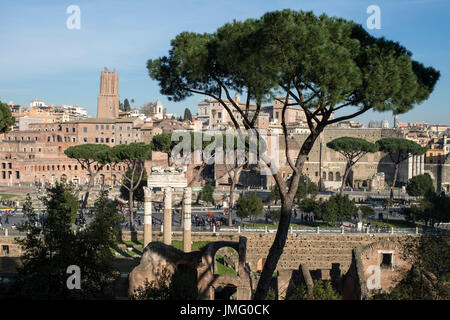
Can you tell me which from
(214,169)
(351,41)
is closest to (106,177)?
(214,169)

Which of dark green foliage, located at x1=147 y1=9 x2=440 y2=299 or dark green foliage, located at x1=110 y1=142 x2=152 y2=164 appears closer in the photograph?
dark green foliage, located at x1=147 y1=9 x2=440 y2=299

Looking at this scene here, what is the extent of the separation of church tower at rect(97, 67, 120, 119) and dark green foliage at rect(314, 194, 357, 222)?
49.6 m

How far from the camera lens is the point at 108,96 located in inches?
2739

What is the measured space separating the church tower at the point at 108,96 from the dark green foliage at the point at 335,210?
49.6 metres

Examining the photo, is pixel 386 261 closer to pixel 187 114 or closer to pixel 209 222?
pixel 209 222

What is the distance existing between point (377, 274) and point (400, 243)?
112cm

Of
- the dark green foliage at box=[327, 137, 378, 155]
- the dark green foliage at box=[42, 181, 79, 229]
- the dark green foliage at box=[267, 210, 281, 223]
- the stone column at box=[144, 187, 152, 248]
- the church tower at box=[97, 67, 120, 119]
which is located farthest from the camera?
the church tower at box=[97, 67, 120, 119]

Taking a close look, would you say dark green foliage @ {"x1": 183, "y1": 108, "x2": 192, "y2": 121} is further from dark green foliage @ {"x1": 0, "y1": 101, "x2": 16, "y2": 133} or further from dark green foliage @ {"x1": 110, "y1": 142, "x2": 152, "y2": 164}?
dark green foliage @ {"x1": 0, "y1": 101, "x2": 16, "y2": 133}

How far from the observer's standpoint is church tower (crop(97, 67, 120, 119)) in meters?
69.2

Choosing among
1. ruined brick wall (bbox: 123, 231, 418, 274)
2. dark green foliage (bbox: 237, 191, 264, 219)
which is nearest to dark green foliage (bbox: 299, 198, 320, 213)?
dark green foliage (bbox: 237, 191, 264, 219)

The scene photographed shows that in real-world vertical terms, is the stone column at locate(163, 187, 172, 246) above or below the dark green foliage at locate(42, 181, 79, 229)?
below

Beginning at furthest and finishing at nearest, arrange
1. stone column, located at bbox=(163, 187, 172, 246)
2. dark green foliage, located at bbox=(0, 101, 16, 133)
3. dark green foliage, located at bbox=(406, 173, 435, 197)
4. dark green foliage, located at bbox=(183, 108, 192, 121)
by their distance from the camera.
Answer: dark green foliage, located at bbox=(183, 108, 192, 121) → dark green foliage, located at bbox=(406, 173, 435, 197) → stone column, located at bbox=(163, 187, 172, 246) → dark green foliage, located at bbox=(0, 101, 16, 133)
